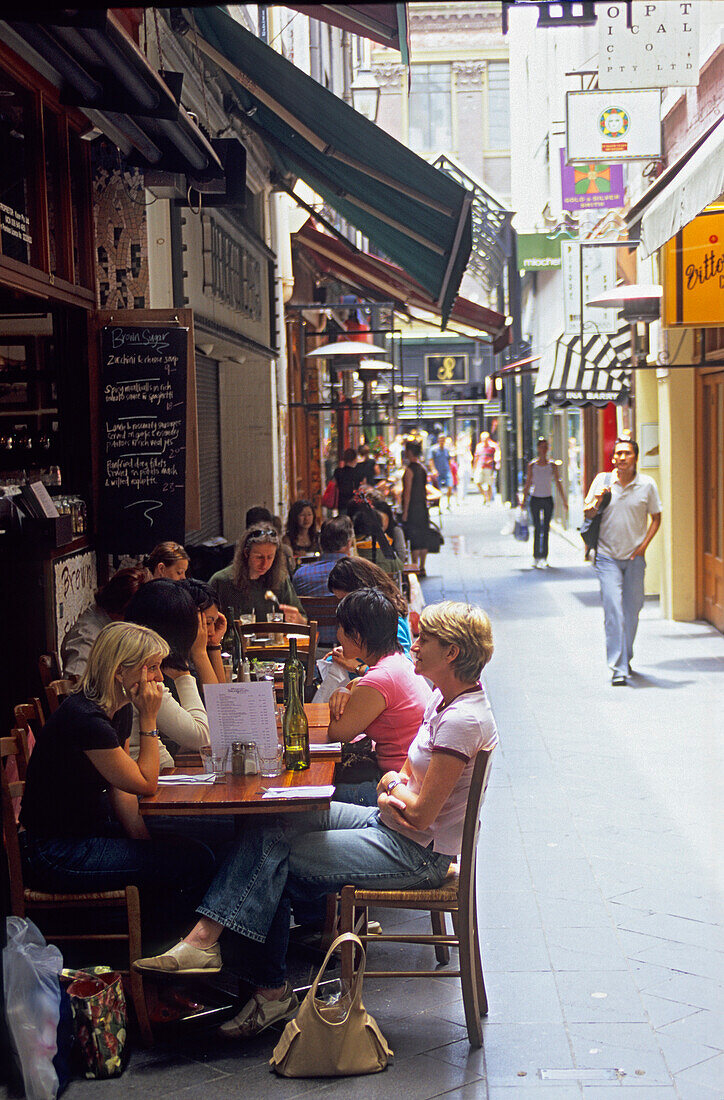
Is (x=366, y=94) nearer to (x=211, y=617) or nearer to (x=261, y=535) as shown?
(x=261, y=535)

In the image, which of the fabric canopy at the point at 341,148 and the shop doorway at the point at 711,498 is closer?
the fabric canopy at the point at 341,148

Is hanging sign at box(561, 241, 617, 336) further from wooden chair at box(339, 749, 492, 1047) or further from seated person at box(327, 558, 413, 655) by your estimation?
wooden chair at box(339, 749, 492, 1047)

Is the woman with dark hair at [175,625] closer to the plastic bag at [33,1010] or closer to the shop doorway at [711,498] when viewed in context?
the plastic bag at [33,1010]

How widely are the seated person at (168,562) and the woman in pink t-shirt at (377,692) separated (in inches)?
73.3

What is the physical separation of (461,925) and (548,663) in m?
7.14

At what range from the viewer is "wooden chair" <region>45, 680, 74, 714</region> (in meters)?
5.11

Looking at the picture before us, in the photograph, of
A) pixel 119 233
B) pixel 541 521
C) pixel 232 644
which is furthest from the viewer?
pixel 541 521

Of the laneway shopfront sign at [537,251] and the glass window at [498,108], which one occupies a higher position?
the glass window at [498,108]

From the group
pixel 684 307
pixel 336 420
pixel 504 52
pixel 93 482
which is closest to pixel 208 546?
pixel 93 482

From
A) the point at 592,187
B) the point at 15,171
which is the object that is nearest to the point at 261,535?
the point at 15,171

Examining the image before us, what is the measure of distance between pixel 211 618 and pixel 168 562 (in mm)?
1292

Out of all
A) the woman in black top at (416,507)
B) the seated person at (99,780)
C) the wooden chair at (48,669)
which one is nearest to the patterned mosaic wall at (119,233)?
the wooden chair at (48,669)

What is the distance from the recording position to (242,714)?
436cm

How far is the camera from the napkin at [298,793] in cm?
411
